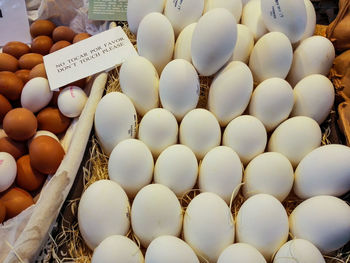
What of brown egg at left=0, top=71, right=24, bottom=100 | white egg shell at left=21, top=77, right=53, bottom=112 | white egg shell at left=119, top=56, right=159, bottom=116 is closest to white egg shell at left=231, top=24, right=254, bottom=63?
white egg shell at left=119, top=56, right=159, bottom=116

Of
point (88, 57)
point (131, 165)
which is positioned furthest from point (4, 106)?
point (131, 165)

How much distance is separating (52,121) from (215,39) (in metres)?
0.57

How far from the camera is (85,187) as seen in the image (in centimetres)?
78

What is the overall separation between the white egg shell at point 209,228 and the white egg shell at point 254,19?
0.50 meters

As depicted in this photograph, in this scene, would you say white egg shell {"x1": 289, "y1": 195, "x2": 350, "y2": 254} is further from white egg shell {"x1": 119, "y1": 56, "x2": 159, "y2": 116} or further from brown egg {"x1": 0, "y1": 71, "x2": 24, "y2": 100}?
brown egg {"x1": 0, "y1": 71, "x2": 24, "y2": 100}

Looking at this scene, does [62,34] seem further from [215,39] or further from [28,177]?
[215,39]

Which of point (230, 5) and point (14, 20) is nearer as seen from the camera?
point (230, 5)

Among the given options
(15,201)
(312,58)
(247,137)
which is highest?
(312,58)

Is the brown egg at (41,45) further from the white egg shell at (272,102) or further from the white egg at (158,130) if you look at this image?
the white egg shell at (272,102)

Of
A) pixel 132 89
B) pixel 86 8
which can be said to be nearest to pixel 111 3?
pixel 86 8

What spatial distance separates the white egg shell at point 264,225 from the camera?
2.10ft

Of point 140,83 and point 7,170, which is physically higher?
point 140,83

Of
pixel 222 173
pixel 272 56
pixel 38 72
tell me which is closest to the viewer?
pixel 222 173

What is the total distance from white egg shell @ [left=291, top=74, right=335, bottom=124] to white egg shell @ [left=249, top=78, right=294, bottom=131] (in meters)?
0.05
